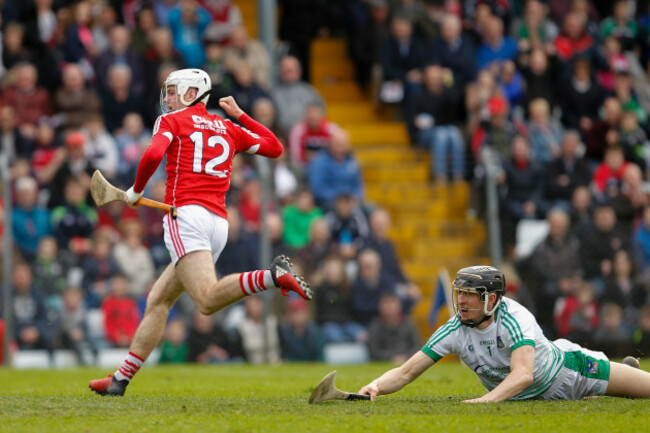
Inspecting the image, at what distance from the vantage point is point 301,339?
14570mm

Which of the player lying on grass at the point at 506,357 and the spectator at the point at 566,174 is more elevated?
the spectator at the point at 566,174

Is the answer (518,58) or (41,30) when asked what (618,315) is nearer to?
(518,58)

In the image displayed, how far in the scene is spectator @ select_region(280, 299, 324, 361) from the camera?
14.6 meters

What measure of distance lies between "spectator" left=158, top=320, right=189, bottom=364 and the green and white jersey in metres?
7.23

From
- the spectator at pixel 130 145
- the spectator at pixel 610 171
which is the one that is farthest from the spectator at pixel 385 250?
the spectator at pixel 130 145

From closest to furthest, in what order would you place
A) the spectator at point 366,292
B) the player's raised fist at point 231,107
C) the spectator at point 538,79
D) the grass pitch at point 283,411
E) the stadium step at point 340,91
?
the grass pitch at point 283,411, the player's raised fist at point 231,107, the spectator at point 366,292, the spectator at point 538,79, the stadium step at point 340,91

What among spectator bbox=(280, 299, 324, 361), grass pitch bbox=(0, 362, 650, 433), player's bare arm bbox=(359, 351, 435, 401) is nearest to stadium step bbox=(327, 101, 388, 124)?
spectator bbox=(280, 299, 324, 361)

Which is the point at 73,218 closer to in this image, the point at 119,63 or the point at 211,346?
the point at 211,346

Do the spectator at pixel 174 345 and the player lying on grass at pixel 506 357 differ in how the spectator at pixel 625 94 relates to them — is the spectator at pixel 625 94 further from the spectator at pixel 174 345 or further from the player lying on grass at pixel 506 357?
the player lying on grass at pixel 506 357

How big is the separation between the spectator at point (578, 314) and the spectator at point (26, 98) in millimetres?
7466

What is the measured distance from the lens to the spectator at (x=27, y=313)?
46.1ft

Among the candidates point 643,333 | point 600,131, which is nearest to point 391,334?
point 643,333

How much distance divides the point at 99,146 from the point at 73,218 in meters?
1.19

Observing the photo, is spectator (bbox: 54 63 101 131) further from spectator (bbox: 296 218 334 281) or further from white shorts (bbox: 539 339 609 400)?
white shorts (bbox: 539 339 609 400)
